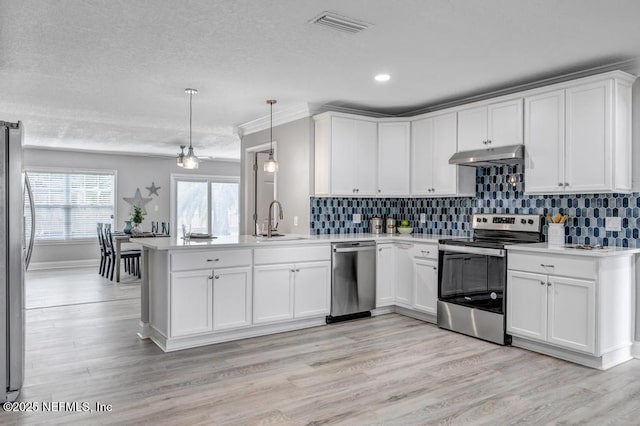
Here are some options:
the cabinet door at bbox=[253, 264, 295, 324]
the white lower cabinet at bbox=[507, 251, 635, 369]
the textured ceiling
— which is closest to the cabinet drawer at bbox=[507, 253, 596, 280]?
the white lower cabinet at bbox=[507, 251, 635, 369]

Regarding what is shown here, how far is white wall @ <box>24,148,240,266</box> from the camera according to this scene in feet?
29.5

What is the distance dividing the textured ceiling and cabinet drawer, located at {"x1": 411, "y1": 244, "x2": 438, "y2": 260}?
5.28 ft

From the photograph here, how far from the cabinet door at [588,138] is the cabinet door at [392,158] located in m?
1.91

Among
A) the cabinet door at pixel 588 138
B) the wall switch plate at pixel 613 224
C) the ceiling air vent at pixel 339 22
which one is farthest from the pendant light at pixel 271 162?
the wall switch plate at pixel 613 224

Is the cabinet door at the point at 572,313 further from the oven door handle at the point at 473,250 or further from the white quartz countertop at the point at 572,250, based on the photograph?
the oven door handle at the point at 473,250

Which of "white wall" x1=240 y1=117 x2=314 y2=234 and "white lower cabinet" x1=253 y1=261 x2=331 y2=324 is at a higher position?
"white wall" x1=240 y1=117 x2=314 y2=234

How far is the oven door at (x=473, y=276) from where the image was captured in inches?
158

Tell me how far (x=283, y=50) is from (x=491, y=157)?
2188 millimetres

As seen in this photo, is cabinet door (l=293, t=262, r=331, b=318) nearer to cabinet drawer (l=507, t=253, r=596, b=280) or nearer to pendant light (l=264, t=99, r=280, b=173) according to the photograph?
pendant light (l=264, t=99, r=280, b=173)

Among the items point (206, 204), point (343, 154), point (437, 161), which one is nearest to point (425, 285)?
point (437, 161)

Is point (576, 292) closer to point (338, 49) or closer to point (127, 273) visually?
point (338, 49)

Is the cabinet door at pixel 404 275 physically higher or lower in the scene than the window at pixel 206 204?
lower

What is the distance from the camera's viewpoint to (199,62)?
373 centimetres

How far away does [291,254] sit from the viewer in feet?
14.8
